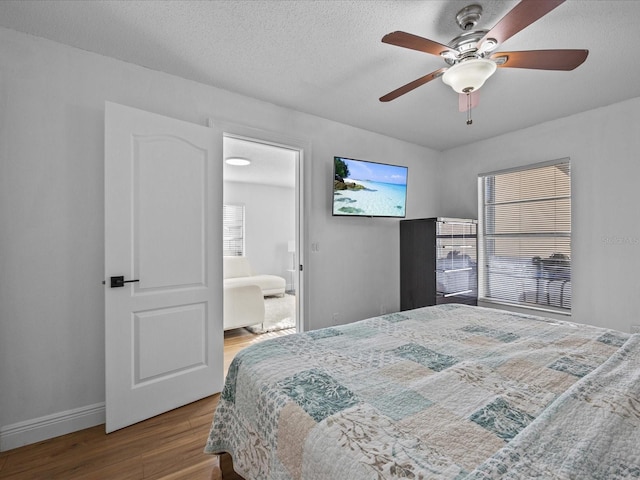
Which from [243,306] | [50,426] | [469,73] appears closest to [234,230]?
[243,306]

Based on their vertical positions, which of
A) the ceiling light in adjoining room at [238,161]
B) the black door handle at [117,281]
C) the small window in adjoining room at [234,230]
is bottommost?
the black door handle at [117,281]

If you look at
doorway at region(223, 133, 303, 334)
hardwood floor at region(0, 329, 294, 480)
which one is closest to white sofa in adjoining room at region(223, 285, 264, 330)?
doorway at region(223, 133, 303, 334)

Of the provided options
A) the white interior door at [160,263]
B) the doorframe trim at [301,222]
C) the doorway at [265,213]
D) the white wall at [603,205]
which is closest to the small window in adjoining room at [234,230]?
the doorway at [265,213]

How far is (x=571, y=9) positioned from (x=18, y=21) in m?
3.20

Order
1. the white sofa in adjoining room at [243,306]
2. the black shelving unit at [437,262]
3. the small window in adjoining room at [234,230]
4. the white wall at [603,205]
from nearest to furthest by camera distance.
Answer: the white wall at [603,205] < the black shelving unit at [437,262] < the white sofa in adjoining room at [243,306] < the small window in adjoining room at [234,230]

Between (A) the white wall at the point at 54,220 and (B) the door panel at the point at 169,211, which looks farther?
(B) the door panel at the point at 169,211

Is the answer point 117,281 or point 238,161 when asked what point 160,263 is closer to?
point 117,281

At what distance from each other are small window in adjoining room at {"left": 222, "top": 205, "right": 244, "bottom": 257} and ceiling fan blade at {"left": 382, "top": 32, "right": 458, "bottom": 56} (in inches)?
229

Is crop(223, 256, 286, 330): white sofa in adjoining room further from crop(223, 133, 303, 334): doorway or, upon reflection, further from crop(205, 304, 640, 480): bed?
crop(205, 304, 640, 480): bed

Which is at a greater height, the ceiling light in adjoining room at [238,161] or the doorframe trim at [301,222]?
the ceiling light in adjoining room at [238,161]

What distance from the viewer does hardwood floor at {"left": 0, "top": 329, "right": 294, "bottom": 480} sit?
1.64 meters

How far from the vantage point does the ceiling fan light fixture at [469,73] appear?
1.71 m

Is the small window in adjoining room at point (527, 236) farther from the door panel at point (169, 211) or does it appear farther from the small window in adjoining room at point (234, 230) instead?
the small window in adjoining room at point (234, 230)

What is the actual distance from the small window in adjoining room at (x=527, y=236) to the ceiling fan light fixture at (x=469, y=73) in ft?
7.61
